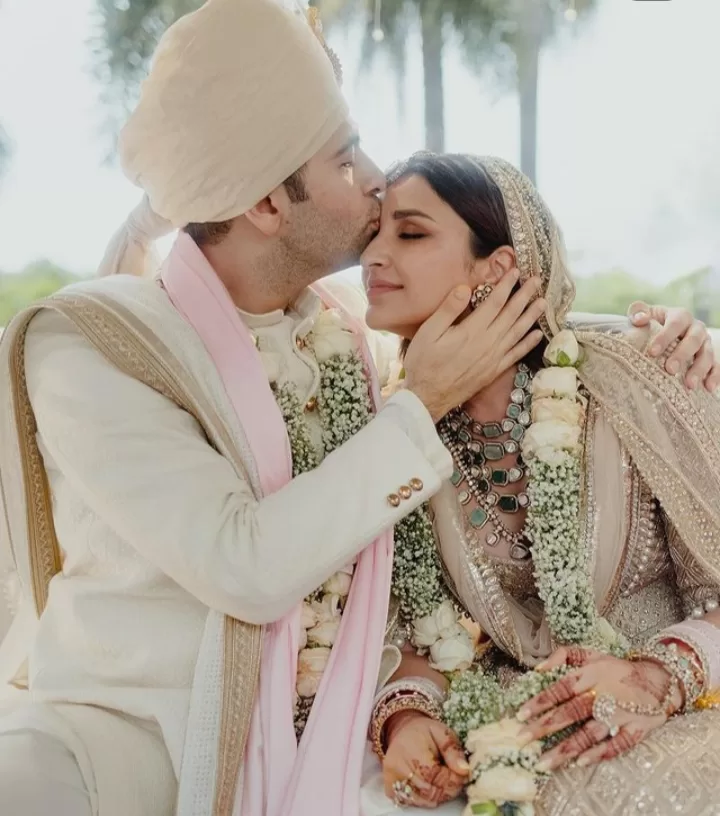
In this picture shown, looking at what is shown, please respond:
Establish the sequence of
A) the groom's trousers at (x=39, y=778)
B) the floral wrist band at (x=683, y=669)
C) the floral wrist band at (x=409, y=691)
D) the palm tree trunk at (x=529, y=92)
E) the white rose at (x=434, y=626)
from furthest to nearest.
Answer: the palm tree trunk at (x=529, y=92) < the white rose at (x=434, y=626) < the floral wrist band at (x=409, y=691) < the floral wrist band at (x=683, y=669) < the groom's trousers at (x=39, y=778)

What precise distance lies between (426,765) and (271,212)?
3.28 ft

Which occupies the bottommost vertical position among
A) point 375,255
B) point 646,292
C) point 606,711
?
point 646,292

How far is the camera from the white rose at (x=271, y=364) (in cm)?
180

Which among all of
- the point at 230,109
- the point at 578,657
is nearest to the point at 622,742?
the point at 578,657

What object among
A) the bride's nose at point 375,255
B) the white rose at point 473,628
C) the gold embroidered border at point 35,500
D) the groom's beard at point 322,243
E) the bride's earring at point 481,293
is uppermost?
the groom's beard at point 322,243

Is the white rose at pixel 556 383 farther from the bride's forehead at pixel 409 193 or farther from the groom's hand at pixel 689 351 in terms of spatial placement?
the bride's forehead at pixel 409 193

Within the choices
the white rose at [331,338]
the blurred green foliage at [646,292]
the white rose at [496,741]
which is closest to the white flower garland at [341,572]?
the white rose at [331,338]

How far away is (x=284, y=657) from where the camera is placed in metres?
1.66

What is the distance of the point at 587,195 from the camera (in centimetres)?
409

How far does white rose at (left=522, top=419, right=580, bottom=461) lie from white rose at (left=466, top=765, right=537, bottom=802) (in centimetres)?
57

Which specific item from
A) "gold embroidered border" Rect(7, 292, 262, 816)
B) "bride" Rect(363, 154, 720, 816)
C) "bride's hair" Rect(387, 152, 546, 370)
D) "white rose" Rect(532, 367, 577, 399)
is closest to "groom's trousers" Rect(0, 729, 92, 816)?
"gold embroidered border" Rect(7, 292, 262, 816)

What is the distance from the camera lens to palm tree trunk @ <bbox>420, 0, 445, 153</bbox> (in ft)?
13.4

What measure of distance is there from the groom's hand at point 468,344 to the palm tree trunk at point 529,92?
232 cm

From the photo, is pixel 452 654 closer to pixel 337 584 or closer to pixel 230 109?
pixel 337 584
